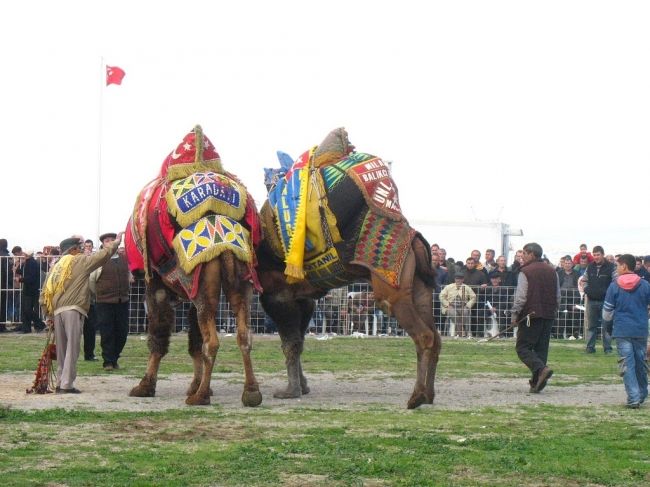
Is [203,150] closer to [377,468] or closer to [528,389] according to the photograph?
[528,389]

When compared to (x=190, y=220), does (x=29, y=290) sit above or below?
below

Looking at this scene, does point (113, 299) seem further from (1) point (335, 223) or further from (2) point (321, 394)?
(1) point (335, 223)

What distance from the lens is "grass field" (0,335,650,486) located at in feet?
29.5

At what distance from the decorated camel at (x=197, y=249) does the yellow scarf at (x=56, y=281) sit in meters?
0.89

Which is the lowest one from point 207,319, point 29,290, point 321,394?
point 321,394

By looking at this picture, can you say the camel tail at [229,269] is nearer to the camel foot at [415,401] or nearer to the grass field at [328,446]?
the grass field at [328,446]

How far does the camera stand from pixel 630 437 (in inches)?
440

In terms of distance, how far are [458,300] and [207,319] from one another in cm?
1483

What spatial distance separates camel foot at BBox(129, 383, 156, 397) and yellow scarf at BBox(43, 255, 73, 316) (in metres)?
1.56

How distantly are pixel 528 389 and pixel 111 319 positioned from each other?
6.50 meters

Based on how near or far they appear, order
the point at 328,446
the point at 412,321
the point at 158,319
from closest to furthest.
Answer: the point at 328,446 → the point at 412,321 → the point at 158,319

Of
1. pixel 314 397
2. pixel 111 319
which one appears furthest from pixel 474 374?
pixel 111 319

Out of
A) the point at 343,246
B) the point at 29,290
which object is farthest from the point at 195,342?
the point at 29,290

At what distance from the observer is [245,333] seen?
44.5 feet
